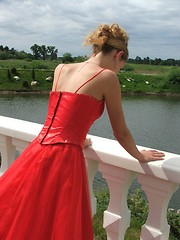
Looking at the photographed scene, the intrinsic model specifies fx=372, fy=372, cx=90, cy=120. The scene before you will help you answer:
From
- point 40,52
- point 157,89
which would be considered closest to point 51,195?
point 157,89

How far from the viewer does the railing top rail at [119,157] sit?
158 cm

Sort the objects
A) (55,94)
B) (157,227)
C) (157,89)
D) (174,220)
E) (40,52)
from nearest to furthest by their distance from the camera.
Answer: (157,227) → (55,94) → (174,220) → (157,89) → (40,52)

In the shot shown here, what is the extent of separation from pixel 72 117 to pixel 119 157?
0.30 meters

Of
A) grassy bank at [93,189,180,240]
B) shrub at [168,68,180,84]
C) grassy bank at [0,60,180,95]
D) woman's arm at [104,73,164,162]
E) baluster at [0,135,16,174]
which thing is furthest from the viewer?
shrub at [168,68,180,84]

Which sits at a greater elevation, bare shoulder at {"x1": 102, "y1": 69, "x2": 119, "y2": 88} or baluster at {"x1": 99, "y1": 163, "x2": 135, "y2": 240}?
bare shoulder at {"x1": 102, "y1": 69, "x2": 119, "y2": 88}

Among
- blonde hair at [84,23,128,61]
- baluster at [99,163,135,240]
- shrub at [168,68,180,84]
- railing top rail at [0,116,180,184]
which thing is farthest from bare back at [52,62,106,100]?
shrub at [168,68,180,84]

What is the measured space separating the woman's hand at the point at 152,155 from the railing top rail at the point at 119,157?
2 centimetres

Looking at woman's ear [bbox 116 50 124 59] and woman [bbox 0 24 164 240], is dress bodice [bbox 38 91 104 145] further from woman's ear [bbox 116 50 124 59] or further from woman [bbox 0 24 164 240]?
woman's ear [bbox 116 50 124 59]

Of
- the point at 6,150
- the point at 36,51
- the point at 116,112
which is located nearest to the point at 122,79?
the point at 36,51

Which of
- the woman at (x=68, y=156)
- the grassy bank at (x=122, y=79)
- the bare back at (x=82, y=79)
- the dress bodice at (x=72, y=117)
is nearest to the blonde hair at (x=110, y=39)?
the woman at (x=68, y=156)

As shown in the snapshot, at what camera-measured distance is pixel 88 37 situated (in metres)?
1.93

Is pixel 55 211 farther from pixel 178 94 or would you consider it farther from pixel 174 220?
pixel 178 94

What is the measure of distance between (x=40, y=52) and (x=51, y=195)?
67909 millimetres

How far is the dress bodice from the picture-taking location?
5.98 feet
